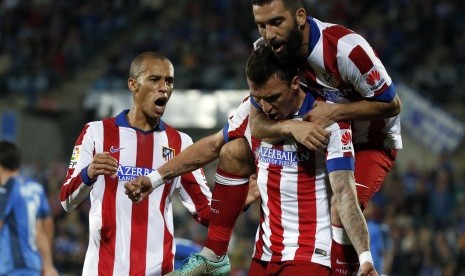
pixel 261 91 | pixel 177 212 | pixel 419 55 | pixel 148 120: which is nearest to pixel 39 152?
pixel 177 212

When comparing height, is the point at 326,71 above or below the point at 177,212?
above

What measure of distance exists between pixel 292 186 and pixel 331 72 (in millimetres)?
587

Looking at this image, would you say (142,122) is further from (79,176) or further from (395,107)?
(395,107)

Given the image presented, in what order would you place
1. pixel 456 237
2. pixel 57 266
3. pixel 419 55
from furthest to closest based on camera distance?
pixel 419 55 → pixel 57 266 → pixel 456 237

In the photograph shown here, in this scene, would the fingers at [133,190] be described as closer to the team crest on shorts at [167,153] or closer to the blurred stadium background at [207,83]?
the team crest on shorts at [167,153]

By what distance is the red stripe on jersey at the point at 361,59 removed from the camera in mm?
4441

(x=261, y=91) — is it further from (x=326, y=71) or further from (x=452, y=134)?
(x=452, y=134)

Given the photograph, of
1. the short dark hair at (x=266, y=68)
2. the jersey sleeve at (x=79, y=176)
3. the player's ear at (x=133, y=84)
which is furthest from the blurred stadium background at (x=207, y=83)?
the short dark hair at (x=266, y=68)

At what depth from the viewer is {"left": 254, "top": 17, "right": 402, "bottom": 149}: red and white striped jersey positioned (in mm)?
4457

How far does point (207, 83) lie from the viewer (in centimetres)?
1719

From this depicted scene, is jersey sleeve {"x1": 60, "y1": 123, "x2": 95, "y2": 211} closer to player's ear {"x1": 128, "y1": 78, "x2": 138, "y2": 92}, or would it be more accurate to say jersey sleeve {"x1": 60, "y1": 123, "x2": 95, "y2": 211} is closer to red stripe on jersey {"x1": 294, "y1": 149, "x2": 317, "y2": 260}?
player's ear {"x1": 128, "y1": 78, "x2": 138, "y2": 92}

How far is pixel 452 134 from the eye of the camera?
1444 centimetres

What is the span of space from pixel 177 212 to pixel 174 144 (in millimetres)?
8645

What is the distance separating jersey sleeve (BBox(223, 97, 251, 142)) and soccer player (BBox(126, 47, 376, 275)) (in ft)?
0.35
